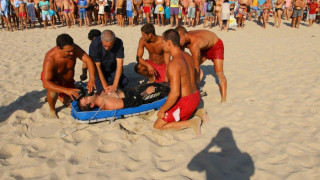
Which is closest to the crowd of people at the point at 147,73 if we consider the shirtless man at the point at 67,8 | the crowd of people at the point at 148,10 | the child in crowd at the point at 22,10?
the crowd of people at the point at 148,10

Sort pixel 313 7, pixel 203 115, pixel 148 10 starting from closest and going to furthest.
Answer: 1. pixel 203 115
2. pixel 313 7
3. pixel 148 10

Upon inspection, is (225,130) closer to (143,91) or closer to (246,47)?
(143,91)

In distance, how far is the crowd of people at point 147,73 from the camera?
3285 mm

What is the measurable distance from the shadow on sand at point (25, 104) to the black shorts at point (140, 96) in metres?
1.77

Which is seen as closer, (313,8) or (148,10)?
(313,8)

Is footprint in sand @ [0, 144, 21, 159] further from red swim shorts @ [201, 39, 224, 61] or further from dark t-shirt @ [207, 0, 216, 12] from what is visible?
dark t-shirt @ [207, 0, 216, 12]

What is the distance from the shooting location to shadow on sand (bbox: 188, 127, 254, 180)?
8.80ft

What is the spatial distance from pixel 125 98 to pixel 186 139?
4.07ft

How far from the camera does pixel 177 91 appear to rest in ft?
10.3

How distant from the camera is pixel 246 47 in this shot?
28.4 ft

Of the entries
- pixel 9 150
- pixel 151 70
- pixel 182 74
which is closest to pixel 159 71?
pixel 151 70

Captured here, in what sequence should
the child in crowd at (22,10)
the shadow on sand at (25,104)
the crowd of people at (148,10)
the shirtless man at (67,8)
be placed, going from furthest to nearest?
the shirtless man at (67,8) < the crowd of people at (148,10) < the child in crowd at (22,10) < the shadow on sand at (25,104)

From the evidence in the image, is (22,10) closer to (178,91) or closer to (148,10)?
(148,10)

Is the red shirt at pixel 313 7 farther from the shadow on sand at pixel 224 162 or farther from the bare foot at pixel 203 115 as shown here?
the shadow on sand at pixel 224 162
